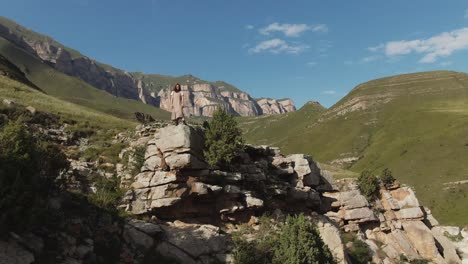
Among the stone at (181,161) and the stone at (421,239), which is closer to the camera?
the stone at (181,161)

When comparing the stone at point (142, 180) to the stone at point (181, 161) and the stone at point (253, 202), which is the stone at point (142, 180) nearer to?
the stone at point (181, 161)

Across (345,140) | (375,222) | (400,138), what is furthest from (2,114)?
(345,140)

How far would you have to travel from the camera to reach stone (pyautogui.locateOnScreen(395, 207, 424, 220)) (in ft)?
125

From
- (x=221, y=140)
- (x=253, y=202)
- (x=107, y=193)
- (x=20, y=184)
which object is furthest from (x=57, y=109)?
(x=20, y=184)

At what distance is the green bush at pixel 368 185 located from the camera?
3809 centimetres

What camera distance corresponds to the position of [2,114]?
2805 cm

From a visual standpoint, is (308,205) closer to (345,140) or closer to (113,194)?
(113,194)

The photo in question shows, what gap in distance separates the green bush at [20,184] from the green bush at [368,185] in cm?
3255

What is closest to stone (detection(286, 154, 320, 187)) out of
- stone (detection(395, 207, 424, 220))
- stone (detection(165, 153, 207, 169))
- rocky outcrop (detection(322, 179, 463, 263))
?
rocky outcrop (detection(322, 179, 463, 263))

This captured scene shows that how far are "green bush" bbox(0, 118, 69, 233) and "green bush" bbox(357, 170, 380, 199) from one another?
32549 millimetres

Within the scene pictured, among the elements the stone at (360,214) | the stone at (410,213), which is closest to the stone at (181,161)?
the stone at (360,214)

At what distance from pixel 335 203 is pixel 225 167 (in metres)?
15.8

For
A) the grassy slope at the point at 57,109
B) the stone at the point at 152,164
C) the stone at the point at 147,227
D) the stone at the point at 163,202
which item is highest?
the grassy slope at the point at 57,109

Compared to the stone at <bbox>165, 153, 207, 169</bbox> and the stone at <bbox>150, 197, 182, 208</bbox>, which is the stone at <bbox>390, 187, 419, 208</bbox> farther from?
the stone at <bbox>150, 197, 182, 208</bbox>
